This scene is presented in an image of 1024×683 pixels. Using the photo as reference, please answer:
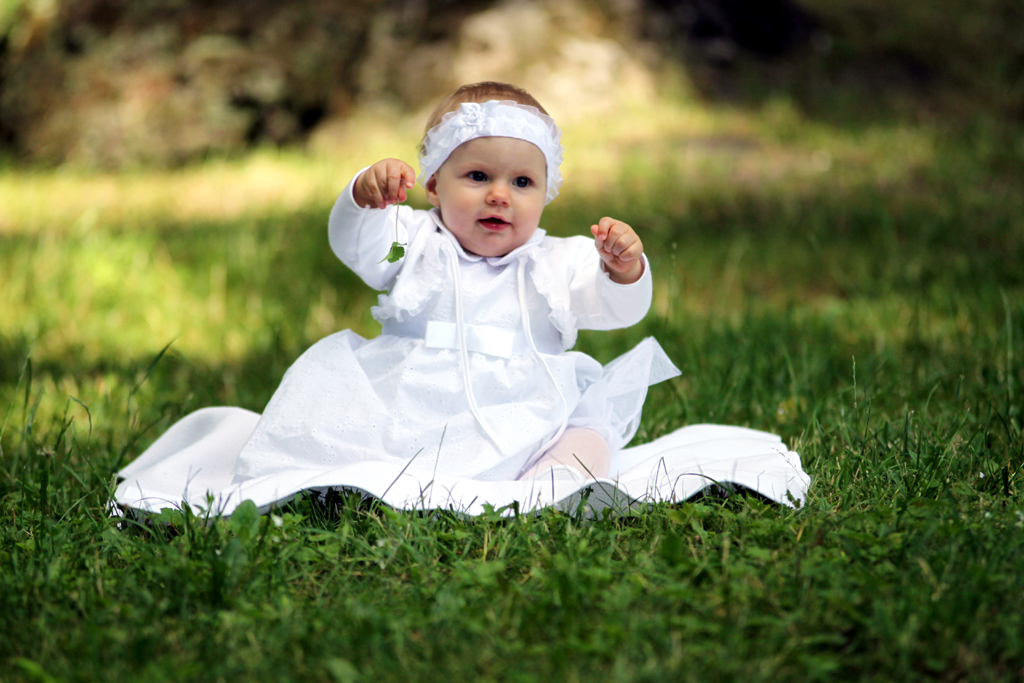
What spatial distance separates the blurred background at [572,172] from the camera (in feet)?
12.7

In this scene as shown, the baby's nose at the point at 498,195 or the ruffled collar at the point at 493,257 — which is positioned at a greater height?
the baby's nose at the point at 498,195

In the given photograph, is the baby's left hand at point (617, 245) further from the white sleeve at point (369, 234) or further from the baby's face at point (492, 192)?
the white sleeve at point (369, 234)

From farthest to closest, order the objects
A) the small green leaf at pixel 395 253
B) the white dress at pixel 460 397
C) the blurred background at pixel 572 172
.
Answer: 1. the blurred background at pixel 572 172
2. the small green leaf at pixel 395 253
3. the white dress at pixel 460 397

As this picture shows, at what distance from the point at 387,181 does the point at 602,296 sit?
66 centimetres

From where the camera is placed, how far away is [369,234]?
2.48 metres

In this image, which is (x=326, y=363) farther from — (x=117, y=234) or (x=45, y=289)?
(x=117, y=234)

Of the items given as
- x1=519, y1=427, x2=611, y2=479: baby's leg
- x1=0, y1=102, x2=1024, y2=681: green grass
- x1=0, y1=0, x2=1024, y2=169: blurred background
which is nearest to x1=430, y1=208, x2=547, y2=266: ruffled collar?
x1=519, y1=427, x2=611, y2=479: baby's leg

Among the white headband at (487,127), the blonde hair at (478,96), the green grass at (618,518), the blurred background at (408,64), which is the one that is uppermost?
the blurred background at (408,64)

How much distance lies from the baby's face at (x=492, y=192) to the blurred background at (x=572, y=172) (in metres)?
0.97

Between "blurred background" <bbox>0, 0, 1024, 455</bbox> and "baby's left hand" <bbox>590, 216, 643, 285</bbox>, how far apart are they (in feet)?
2.86

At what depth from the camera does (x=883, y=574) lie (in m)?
1.78

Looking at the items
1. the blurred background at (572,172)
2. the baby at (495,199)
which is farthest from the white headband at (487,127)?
the blurred background at (572,172)

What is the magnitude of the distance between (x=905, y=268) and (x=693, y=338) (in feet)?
5.48

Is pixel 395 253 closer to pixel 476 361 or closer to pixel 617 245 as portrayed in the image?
pixel 476 361
